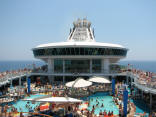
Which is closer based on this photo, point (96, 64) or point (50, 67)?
point (50, 67)

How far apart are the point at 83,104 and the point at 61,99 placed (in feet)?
21.2

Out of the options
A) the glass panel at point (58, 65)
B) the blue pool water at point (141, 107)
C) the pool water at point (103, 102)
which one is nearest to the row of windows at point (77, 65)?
the glass panel at point (58, 65)

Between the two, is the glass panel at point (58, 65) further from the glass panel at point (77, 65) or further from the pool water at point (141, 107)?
the pool water at point (141, 107)

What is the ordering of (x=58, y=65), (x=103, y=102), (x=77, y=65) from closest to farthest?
(x=103, y=102) < (x=58, y=65) < (x=77, y=65)

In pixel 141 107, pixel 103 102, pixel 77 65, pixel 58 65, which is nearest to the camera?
pixel 141 107

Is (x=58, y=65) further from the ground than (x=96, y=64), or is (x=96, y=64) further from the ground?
(x=96, y=64)

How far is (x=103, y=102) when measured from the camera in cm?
2191

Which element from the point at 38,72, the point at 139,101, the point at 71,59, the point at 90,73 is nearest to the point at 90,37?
the point at 71,59

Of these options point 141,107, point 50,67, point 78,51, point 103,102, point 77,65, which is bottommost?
point 103,102

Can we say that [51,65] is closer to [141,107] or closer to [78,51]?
[78,51]

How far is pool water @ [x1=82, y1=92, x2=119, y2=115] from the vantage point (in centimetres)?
1868

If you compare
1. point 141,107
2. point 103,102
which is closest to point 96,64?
point 103,102

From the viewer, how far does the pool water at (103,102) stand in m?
18.7

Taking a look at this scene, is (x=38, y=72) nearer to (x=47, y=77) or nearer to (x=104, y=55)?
(x=47, y=77)
